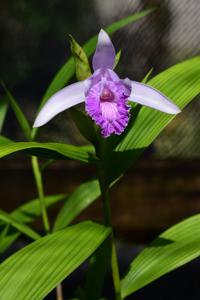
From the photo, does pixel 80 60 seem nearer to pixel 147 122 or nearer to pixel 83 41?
pixel 147 122

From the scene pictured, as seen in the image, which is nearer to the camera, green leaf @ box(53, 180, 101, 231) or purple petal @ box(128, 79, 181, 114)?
purple petal @ box(128, 79, 181, 114)

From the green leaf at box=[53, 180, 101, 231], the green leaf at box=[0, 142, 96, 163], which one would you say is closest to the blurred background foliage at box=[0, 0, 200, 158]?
the green leaf at box=[53, 180, 101, 231]

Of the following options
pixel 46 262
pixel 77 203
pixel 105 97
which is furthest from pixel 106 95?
pixel 77 203

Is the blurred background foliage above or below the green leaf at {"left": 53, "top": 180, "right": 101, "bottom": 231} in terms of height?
above

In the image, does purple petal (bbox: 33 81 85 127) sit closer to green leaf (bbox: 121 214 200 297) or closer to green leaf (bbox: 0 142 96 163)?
green leaf (bbox: 0 142 96 163)

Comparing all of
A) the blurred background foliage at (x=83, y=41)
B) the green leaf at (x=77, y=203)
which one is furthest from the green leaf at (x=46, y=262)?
the blurred background foliage at (x=83, y=41)

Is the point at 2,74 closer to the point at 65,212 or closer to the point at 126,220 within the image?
the point at 126,220

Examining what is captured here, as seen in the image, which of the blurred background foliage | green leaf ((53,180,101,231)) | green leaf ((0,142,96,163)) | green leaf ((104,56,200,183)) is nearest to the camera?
green leaf ((0,142,96,163))
